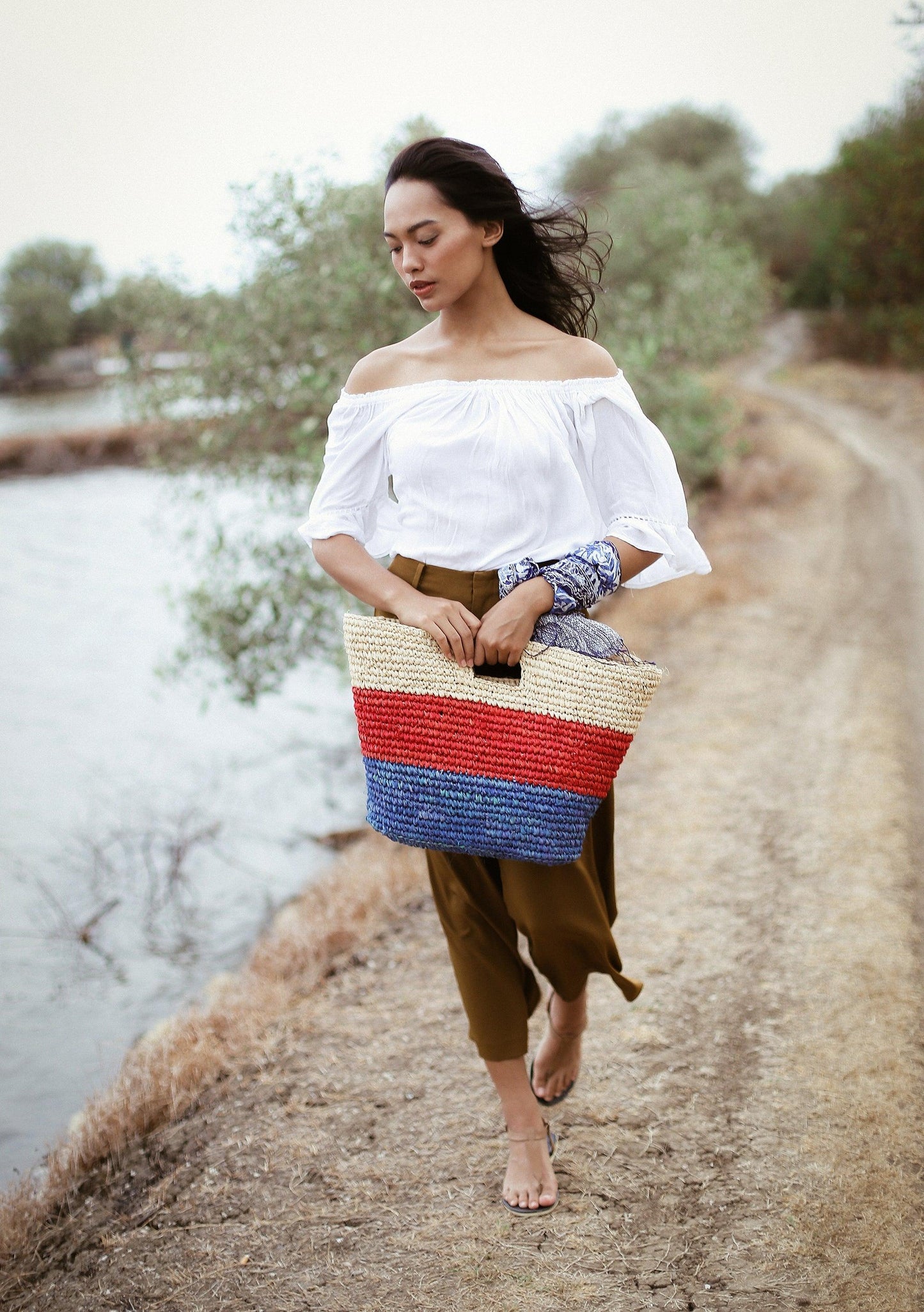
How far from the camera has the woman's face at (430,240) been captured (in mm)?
1881

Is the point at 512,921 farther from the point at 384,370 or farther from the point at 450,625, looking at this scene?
the point at 384,370

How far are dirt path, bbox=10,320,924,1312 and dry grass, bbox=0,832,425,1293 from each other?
0.11m

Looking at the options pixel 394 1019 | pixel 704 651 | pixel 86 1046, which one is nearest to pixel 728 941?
pixel 394 1019

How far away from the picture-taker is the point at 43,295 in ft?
134

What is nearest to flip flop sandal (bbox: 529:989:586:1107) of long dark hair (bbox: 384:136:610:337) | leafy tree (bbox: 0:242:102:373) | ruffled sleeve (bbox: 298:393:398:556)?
ruffled sleeve (bbox: 298:393:398:556)

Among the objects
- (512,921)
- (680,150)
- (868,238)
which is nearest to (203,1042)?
(512,921)

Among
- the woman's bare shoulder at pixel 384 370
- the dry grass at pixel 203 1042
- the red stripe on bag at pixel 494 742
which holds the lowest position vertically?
the dry grass at pixel 203 1042

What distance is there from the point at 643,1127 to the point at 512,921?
79 cm

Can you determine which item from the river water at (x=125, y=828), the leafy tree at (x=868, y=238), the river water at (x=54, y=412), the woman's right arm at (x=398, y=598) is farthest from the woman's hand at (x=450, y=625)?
the river water at (x=54, y=412)

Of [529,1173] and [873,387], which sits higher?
[873,387]

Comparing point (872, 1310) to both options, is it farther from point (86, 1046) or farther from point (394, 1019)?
point (86, 1046)

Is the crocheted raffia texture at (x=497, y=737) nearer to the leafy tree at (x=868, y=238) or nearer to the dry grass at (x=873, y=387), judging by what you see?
the leafy tree at (x=868, y=238)

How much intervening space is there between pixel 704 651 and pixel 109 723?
18.7 feet

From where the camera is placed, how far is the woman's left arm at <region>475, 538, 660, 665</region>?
1.85 meters
